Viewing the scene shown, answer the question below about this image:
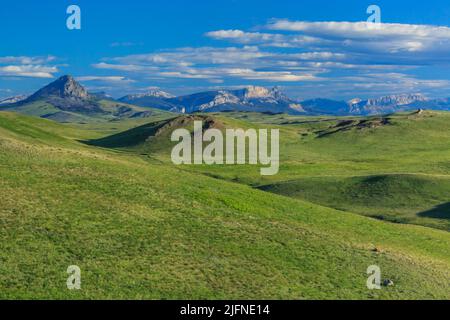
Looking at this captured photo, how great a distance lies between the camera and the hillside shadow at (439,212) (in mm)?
79125

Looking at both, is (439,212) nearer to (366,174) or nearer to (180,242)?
(366,174)

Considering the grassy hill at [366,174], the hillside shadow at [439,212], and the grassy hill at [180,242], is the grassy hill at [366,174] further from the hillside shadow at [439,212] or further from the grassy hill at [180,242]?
the grassy hill at [180,242]

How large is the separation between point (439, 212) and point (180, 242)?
171ft

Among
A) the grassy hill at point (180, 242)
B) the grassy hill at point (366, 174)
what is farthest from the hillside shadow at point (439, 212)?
the grassy hill at point (180, 242)

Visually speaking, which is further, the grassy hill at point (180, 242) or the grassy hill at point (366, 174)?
the grassy hill at point (366, 174)

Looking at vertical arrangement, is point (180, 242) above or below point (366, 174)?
below

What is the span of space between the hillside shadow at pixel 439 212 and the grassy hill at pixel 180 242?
42.1 feet

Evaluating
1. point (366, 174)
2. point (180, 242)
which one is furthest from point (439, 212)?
point (180, 242)

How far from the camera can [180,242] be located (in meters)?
44.7

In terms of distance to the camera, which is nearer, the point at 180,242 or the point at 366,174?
the point at 180,242

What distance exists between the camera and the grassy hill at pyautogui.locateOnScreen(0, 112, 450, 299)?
37.2 meters

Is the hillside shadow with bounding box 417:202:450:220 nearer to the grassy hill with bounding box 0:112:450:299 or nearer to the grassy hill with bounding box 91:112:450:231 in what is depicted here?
the grassy hill with bounding box 91:112:450:231

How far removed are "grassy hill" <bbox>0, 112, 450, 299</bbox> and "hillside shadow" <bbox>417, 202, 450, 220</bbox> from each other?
42.1 ft
